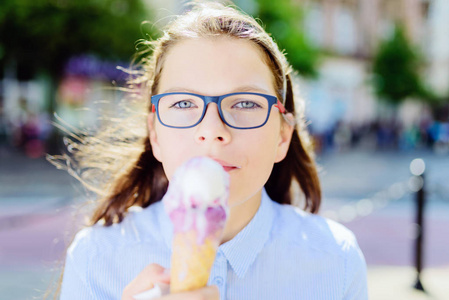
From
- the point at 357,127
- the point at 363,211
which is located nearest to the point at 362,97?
the point at 357,127

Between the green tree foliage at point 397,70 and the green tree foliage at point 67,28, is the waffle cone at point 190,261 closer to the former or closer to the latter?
the green tree foliage at point 67,28

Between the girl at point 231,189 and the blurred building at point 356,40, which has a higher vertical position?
the girl at point 231,189

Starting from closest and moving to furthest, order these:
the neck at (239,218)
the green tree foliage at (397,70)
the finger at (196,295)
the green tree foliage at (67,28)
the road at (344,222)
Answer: the finger at (196,295) → the neck at (239,218) → the road at (344,222) → the green tree foliage at (67,28) → the green tree foliage at (397,70)

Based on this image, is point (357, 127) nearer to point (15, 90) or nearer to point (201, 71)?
point (15, 90)

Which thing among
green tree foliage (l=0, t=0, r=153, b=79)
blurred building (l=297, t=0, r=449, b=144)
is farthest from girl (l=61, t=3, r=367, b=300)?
blurred building (l=297, t=0, r=449, b=144)

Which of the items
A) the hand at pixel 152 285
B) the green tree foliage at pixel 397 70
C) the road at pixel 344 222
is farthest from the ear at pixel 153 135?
the green tree foliage at pixel 397 70

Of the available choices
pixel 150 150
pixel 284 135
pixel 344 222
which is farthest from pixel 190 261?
pixel 344 222

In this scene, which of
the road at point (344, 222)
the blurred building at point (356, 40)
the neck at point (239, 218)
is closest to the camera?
the neck at point (239, 218)

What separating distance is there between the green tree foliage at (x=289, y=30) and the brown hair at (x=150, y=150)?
49.7 feet

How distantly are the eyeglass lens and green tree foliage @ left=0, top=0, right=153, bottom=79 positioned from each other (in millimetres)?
14516

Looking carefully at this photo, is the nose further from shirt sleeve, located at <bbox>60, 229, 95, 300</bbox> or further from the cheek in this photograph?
shirt sleeve, located at <bbox>60, 229, 95, 300</bbox>

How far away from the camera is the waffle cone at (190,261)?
99 cm

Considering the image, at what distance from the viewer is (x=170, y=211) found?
106cm

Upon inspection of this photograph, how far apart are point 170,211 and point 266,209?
0.75 meters
